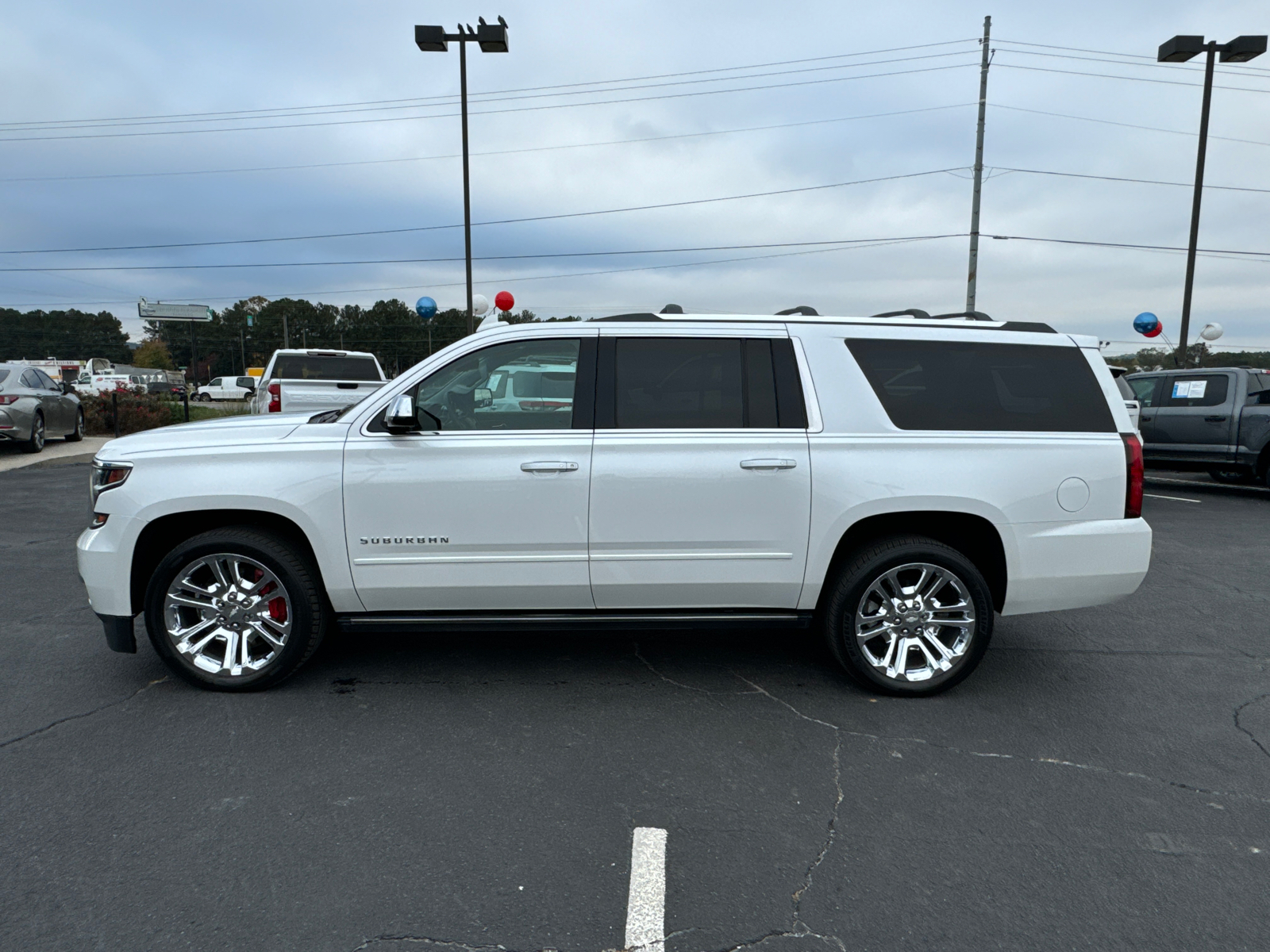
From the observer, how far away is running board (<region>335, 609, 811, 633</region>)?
169 inches

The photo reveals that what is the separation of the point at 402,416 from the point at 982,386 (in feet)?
9.27

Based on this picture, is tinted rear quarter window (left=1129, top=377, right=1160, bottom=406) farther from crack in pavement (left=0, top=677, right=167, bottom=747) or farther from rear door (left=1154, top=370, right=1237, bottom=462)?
crack in pavement (left=0, top=677, right=167, bottom=747)

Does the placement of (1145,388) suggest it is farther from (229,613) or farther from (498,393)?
(229,613)

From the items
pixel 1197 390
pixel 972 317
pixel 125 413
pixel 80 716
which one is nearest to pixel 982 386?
pixel 972 317

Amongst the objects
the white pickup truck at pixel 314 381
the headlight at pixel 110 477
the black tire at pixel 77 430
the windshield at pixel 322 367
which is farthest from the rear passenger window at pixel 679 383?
the black tire at pixel 77 430

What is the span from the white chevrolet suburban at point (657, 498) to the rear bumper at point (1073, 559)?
0.04 feet

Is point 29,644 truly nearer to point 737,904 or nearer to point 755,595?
point 755,595

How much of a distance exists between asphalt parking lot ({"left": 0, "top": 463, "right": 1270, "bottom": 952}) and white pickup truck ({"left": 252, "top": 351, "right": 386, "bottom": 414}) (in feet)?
20.4

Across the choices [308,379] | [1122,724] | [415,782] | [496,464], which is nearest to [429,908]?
[415,782]

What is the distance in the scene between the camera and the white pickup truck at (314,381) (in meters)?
11.3

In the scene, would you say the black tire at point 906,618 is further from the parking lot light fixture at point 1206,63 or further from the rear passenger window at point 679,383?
the parking lot light fixture at point 1206,63

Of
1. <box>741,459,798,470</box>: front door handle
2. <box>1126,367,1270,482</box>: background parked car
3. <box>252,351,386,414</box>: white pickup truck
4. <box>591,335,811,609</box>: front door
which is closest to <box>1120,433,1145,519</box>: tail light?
<box>591,335,811,609</box>: front door

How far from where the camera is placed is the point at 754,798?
3355 millimetres

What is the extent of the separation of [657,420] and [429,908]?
236cm
